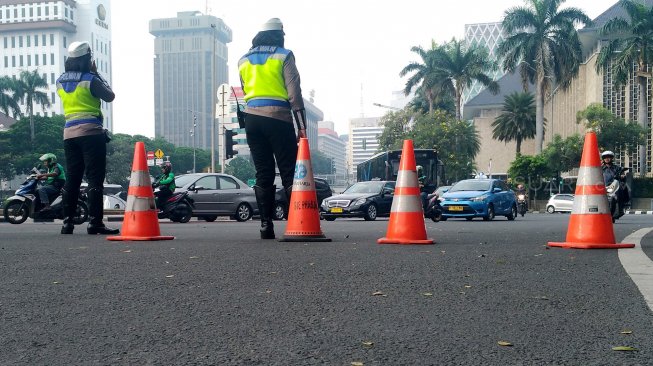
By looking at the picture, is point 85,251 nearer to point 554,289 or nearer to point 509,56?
point 554,289

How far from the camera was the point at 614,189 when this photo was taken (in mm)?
16438

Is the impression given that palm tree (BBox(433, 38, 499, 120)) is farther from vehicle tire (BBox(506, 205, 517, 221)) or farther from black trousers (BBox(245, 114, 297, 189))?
black trousers (BBox(245, 114, 297, 189))

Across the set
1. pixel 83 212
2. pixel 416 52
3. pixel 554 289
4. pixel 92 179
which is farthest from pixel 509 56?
pixel 554 289

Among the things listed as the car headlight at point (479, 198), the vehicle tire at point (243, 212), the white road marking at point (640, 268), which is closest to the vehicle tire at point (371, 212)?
the car headlight at point (479, 198)

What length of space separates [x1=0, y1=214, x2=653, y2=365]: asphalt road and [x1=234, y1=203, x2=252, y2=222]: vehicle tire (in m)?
15.4

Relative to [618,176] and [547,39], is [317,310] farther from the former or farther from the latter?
[547,39]

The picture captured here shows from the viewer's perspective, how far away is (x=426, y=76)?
68.2 metres

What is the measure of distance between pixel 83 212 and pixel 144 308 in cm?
1236

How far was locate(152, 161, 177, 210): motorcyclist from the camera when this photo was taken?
19.3 m

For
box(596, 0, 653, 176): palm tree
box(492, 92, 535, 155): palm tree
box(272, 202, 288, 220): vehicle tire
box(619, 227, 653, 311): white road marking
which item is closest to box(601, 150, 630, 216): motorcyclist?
box(619, 227, 653, 311): white road marking

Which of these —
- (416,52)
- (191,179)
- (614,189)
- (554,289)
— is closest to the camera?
(554,289)

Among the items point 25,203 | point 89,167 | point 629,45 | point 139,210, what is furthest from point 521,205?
point 139,210

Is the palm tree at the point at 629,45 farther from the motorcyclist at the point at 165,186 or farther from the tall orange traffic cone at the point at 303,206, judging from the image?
the tall orange traffic cone at the point at 303,206

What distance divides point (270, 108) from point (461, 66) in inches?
2370
